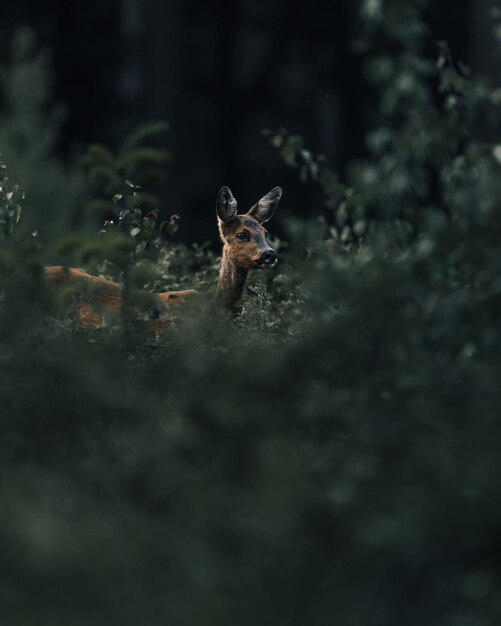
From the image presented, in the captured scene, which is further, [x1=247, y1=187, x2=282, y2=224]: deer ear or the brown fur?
[x1=247, y1=187, x2=282, y2=224]: deer ear

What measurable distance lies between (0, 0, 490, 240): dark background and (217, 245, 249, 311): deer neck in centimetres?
537

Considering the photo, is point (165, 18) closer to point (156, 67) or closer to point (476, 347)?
point (156, 67)

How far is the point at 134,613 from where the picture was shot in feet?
9.30

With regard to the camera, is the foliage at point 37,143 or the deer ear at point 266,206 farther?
the foliage at point 37,143

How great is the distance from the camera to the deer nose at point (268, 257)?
21.5 ft

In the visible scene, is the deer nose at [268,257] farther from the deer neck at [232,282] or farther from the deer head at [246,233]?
the deer neck at [232,282]

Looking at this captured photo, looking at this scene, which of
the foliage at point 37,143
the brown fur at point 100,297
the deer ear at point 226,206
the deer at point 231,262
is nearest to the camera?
the brown fur at point 100,297

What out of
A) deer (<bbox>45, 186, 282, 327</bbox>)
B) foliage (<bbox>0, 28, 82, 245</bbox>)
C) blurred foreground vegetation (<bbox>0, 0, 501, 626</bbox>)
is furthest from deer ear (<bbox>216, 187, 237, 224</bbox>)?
foliage (<bbox>0, 28, 82, 245</bbox>)

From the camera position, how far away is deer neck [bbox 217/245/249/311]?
6633mm

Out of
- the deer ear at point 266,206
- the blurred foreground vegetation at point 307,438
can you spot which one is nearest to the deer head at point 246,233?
the deer ear at point 266,206

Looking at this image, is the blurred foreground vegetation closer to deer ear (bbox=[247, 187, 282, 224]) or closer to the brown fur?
the brown fur

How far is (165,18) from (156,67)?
1.54ft

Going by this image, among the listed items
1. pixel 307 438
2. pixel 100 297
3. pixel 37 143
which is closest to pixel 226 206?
pixel 100 297

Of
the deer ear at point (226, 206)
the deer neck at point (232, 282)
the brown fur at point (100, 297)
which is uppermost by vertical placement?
the deer ear at point (226, 206)
